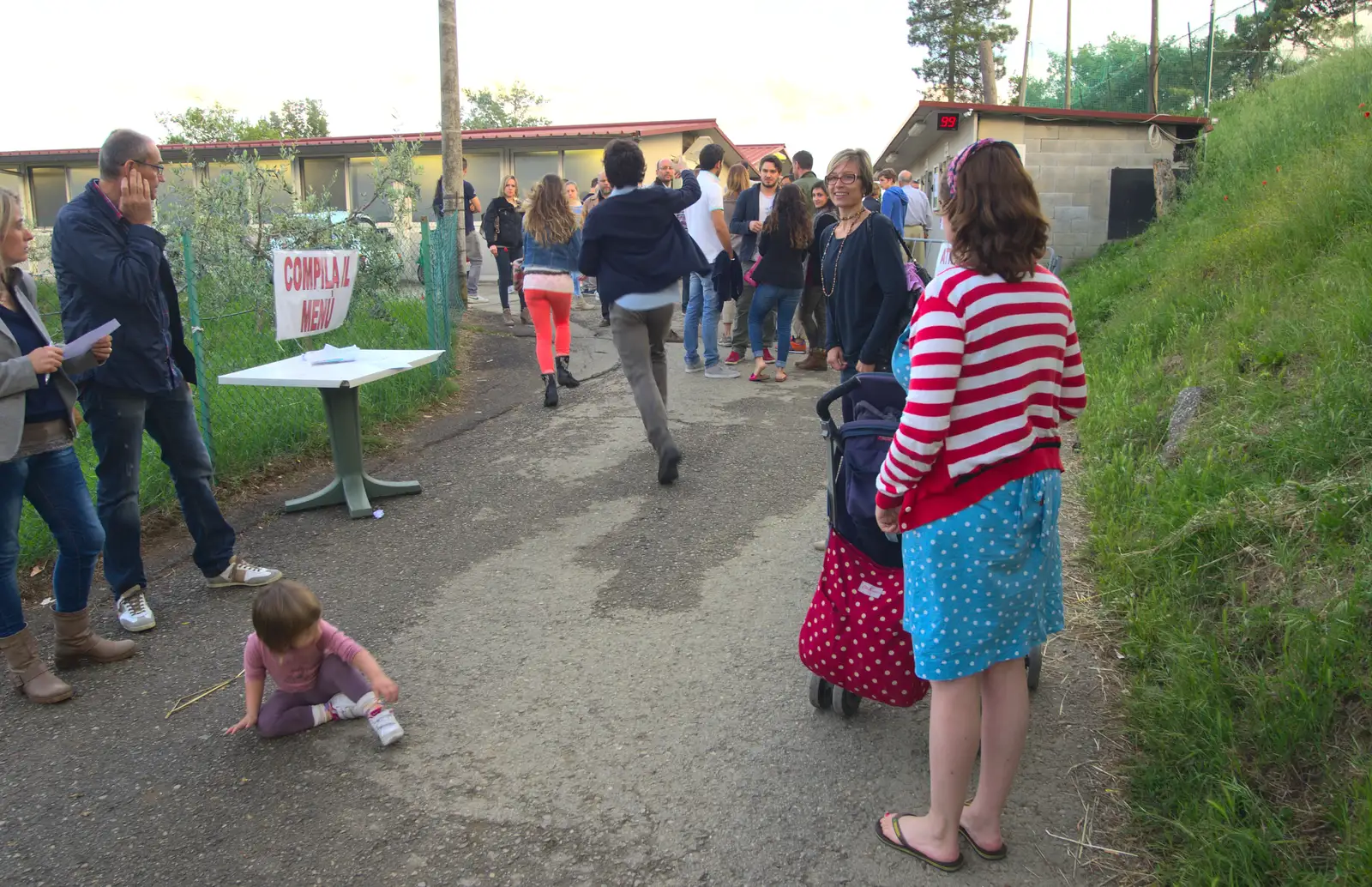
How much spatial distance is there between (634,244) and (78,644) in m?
3.74

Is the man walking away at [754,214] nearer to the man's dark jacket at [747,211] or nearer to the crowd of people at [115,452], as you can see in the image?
the man's dark jacket at [747,211]

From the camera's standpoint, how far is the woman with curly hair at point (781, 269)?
8.60 meters

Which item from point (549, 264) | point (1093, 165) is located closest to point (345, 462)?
point (549, 264)

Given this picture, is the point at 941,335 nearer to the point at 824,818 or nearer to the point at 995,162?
the point at 995,162

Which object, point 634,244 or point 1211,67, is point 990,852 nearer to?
point 634,244

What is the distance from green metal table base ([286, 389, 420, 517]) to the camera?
5734 mm

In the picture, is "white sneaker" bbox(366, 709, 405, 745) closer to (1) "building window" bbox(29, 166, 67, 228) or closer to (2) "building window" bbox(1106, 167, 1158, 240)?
(2) "building window" bbox(1106, 167, 1158, 240)

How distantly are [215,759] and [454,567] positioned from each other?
178 centimetres

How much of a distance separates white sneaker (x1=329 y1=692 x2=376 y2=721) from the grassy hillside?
2.48 m

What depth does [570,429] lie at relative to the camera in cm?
774

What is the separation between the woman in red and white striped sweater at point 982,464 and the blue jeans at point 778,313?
21.4 ft

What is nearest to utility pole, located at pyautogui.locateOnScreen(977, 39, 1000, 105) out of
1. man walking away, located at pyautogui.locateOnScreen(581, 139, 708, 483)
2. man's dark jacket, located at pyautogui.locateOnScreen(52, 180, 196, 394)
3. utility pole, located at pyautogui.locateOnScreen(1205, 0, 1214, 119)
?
utility pole, located at pyautogui.locateOnScreen(1205, 0, 1214, 119)

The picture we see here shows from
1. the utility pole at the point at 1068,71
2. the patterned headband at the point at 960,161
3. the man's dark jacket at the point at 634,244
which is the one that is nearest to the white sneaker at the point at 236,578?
the man's dark jacket at the point at 634,244

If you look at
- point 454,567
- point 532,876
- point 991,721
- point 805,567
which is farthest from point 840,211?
point 532,876
